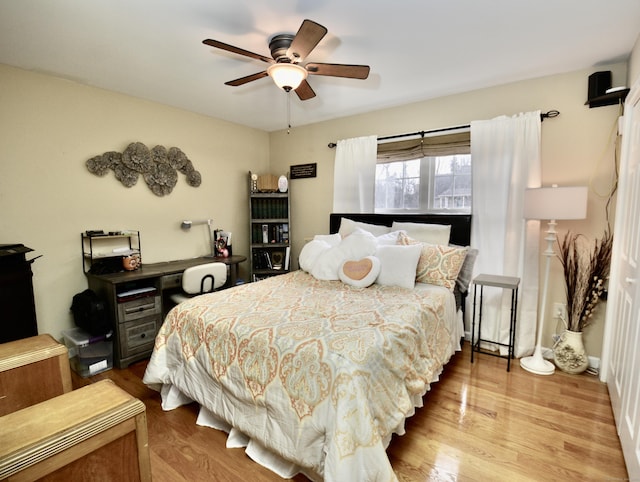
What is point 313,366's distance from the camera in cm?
142

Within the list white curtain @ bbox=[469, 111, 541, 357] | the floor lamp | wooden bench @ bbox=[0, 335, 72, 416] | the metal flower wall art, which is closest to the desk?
the metal flower wall art

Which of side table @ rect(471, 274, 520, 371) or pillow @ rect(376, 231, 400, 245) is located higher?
pillow @ rect(376, 231, 400, 245)

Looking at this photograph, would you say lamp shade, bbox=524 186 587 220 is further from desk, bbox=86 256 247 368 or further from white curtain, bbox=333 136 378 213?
desk, bbox=86 256 247 368

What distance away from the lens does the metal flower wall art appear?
292 centimetres

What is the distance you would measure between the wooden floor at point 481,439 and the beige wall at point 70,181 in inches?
49.0

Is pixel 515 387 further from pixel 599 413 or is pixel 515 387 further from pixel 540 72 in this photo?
Answer: pixel 540 72

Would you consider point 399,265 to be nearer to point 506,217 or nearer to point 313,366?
point 506,217

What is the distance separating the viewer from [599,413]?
6.64ft

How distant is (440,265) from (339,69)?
5.40 ft

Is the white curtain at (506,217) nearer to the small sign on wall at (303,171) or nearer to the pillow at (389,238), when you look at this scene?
the pillow at (389,238)

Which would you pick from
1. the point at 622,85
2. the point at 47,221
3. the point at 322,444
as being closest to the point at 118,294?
the point at 47,221

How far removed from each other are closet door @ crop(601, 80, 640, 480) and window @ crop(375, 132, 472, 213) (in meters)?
1.11

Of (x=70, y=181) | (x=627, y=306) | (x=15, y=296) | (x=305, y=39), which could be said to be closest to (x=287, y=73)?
(x=305, y=39)

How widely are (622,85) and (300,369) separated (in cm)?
309
